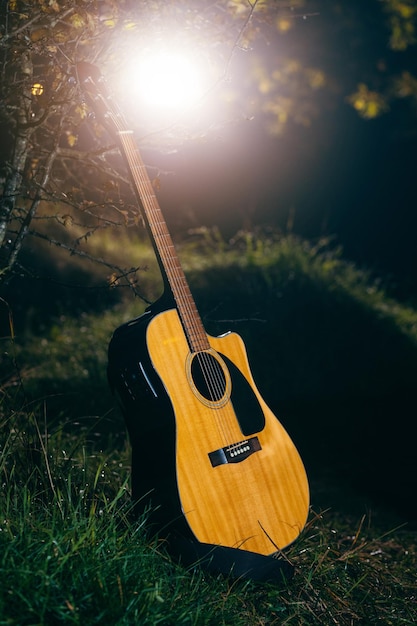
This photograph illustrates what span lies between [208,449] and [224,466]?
0.34 ft

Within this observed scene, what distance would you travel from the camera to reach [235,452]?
10.6 ft

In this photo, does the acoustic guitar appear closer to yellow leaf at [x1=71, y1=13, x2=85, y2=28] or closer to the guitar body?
the guitar body

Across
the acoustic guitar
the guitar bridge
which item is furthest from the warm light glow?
the guitar bridge

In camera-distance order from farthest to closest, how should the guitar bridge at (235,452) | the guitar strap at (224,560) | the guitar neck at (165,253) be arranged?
the guitar neck at (165,253) → the guitar bridge at (235,452) → the guitar strap at (224,560)

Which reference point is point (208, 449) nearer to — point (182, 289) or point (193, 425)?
point (193, 425)

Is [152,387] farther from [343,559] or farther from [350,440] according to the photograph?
[350,440]

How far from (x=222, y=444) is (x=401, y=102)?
1085 cm

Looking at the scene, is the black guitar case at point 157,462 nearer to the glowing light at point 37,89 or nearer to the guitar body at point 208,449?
the guitar body at point 208,449

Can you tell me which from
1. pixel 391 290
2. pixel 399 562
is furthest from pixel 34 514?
pixel 391 290

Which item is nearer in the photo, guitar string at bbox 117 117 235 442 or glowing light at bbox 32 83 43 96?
guitar string at bbox 117 117 235 442

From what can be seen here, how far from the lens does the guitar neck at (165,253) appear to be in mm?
3270

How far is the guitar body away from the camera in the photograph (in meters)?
3.09

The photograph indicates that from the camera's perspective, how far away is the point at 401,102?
12711mm

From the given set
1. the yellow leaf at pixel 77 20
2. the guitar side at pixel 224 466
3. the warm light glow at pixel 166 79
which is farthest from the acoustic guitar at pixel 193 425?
the warm light glow at pixel 166 79
